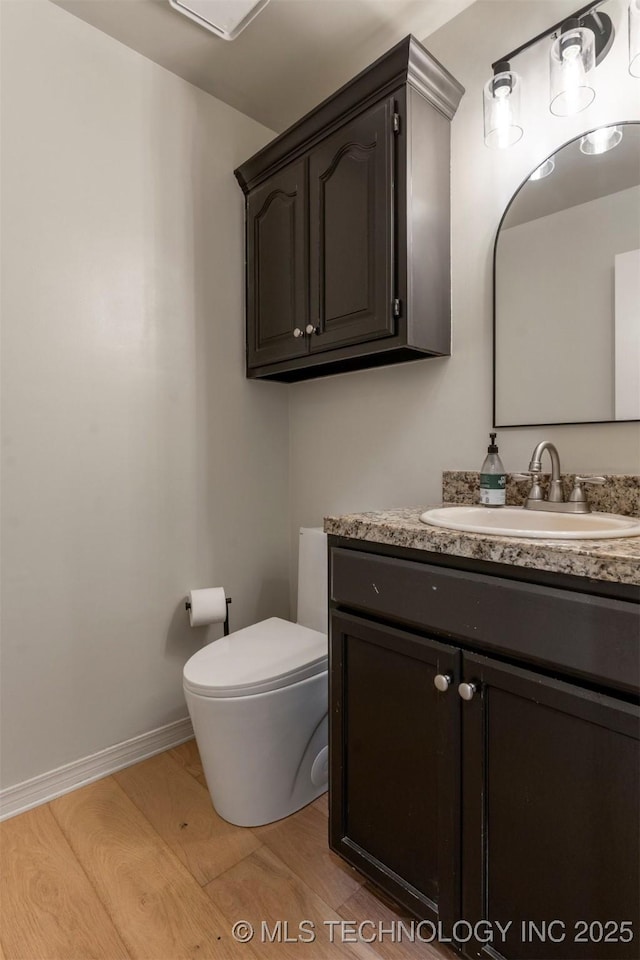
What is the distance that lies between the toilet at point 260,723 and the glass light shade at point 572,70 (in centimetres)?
165

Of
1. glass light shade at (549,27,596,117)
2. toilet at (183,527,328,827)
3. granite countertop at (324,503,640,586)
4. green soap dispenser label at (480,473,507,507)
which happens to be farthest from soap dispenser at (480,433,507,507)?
glass light shade at (549,27,596,117)

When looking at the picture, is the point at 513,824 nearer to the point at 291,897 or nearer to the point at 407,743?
the point at 407,743

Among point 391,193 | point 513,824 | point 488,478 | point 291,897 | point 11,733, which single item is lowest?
point 291,897

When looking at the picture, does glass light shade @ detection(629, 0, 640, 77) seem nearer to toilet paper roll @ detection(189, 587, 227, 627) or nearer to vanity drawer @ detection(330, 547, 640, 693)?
vanity drawer @ detection(330, 547, 640, 693)

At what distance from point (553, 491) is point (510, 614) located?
1.78 feet

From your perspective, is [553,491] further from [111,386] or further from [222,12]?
[222,12]

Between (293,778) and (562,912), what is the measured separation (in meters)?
0.82

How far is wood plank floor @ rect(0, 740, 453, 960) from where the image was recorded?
1.11 metres

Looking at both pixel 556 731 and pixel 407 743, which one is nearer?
pixel 556 731

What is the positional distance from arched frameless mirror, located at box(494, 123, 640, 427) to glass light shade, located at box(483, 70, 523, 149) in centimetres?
13

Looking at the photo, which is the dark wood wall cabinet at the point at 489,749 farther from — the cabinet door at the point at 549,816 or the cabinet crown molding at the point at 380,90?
the cabinet crown molding at the point at 380,90

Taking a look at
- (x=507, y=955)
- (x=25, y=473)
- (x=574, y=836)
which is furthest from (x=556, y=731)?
(x=25, y=473)

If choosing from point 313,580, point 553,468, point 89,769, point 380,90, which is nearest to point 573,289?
point 553,468

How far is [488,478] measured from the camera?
1.40 meters
